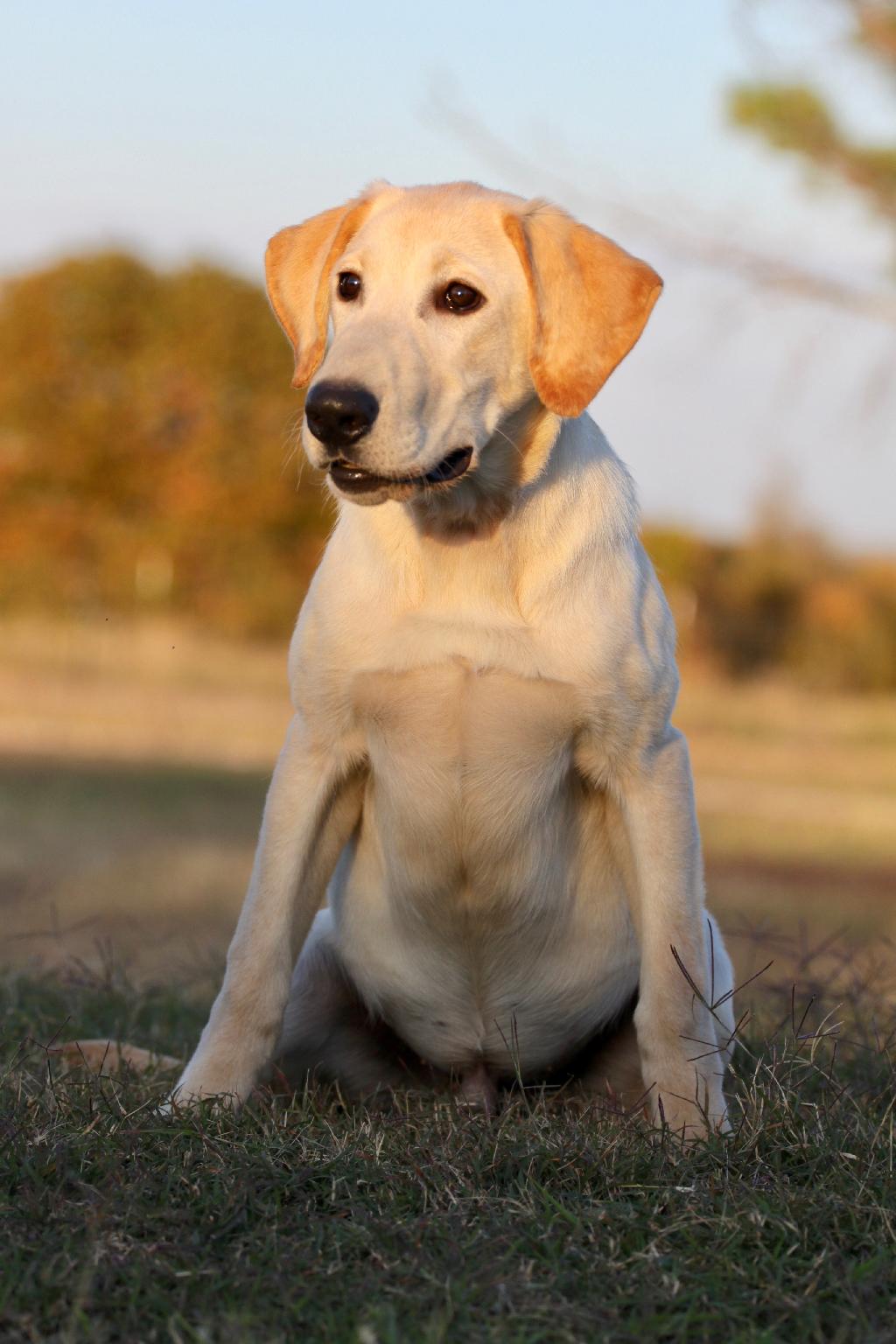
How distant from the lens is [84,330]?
99.0 feet

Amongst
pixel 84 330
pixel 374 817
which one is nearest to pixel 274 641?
pixel 84 330

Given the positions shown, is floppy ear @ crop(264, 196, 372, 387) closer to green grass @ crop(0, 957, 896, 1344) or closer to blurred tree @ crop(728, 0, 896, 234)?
green grass @ crop(0, 957, 896, 1344)

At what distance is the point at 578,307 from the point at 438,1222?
179cm

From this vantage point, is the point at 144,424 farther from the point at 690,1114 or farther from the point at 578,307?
the point at 690,1114

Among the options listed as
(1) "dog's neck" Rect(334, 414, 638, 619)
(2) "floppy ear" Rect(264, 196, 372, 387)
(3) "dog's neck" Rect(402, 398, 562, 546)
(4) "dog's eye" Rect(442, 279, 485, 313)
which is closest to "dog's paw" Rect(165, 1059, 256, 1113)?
(1) "dog's neck" Rect(334, 414, 638, 619)

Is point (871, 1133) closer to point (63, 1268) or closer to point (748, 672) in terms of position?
point (63, 1268)

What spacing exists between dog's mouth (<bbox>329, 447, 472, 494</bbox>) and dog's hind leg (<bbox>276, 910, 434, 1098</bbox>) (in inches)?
43.8

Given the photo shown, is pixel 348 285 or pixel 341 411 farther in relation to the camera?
pixel 348 285

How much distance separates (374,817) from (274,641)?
20391 millimetres

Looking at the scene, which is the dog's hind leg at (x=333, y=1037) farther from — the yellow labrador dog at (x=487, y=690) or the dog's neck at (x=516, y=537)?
the dog's neck at (x=516, y=537)

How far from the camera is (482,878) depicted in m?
3.25

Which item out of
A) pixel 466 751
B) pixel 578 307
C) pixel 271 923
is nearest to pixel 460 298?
pixel 578 307

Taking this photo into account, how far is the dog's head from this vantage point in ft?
9.69

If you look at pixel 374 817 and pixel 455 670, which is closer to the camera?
pixel 455 670
